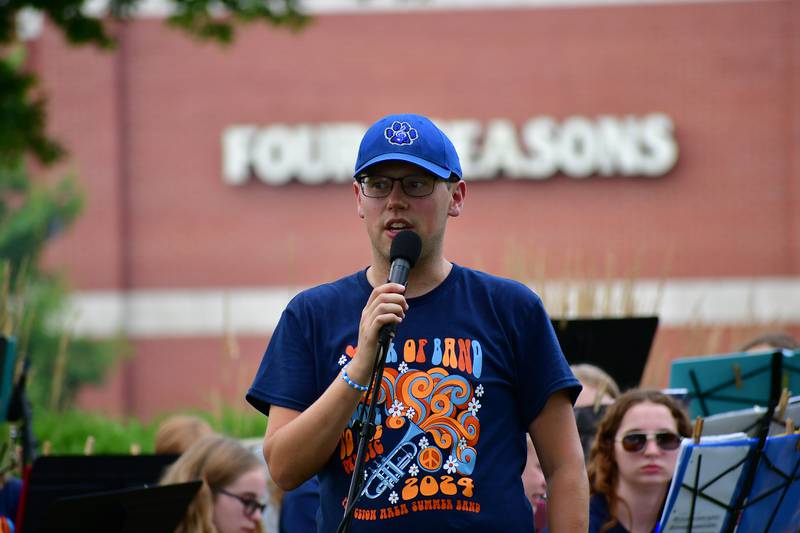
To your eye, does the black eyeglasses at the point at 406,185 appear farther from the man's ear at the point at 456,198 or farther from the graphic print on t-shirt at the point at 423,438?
the graphic print on t-shirt at the point at 423,438

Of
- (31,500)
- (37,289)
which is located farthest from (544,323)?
(37,289)

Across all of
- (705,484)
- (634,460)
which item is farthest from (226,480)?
(705,484)

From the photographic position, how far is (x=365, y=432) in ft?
9.77

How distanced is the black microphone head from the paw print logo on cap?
0.25m

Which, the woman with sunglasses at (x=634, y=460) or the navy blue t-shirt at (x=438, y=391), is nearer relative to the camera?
the navy blue t-shirt at (x=438, y=391)

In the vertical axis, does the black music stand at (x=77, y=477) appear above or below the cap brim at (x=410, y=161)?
below

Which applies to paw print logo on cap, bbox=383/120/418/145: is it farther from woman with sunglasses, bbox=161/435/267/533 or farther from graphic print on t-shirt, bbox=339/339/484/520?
woman with sunglasses, bbox=161/435/267/533

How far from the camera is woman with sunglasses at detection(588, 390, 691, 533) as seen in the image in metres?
5.18

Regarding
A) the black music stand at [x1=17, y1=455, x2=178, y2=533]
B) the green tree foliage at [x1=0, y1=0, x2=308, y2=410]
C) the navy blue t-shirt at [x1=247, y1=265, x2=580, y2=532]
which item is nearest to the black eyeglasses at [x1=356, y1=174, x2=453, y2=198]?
the navy blue t-shirt at [x1=247, y1=265, x2=580, y2=532]

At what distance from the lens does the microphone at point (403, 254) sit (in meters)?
3.05

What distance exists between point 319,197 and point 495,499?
1808 cm

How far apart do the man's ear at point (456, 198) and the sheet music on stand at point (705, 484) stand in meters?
1.39

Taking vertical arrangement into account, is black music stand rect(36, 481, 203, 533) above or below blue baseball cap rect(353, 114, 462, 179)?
below

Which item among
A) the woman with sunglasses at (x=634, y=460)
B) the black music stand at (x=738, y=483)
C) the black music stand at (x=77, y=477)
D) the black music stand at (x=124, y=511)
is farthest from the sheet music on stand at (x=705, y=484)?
the black music stand at (x=77, y=477)
